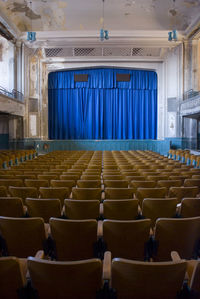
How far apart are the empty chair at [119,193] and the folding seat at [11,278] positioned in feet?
8.49

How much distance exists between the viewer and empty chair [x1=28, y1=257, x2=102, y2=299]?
4.95 ft

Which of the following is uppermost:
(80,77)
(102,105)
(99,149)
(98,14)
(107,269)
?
(98,14)

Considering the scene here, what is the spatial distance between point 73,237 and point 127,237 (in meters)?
0.52

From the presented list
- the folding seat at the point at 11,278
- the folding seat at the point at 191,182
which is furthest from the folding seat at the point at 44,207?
the folding seat at the point at 191,182

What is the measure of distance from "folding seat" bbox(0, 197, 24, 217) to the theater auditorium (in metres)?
0.02

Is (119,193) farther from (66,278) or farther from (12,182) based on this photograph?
(66,278)

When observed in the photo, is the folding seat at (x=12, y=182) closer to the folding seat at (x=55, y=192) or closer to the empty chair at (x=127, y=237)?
the folding seat at (x=55, y=192)

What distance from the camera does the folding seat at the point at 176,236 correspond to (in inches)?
96.3

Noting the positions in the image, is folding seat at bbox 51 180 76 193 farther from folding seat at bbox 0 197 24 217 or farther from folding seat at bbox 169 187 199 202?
folding seat at bbox 169 187 199 202

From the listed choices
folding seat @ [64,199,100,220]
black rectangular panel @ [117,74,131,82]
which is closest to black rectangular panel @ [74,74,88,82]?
black rectangular panel @ [117,74,131,82]

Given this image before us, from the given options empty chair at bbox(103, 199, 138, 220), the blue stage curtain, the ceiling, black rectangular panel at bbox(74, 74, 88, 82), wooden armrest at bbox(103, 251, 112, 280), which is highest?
the ceiling

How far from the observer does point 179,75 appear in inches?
654

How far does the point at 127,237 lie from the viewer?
242 centimetres

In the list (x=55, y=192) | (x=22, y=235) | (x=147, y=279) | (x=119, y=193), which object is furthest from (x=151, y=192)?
(x=147, y=279)
